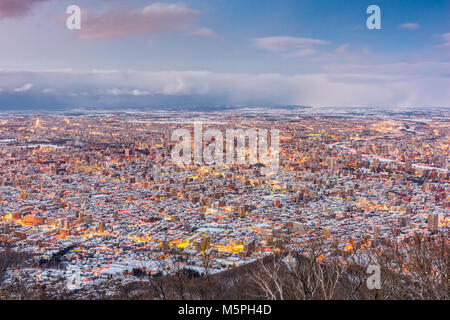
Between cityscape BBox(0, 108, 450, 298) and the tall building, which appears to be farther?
the tall building

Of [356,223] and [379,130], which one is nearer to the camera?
[356,223]

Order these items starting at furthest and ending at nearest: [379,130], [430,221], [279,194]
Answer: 1. [379,130]
2. [279,194]
3. [430,221]

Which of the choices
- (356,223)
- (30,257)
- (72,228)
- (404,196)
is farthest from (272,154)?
(30,257)

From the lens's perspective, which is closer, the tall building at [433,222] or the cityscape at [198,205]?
the cityscape at [198,205]

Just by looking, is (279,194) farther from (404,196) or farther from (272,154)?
(272,154)

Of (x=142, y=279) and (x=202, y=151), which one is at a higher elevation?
(x=202, y=151)

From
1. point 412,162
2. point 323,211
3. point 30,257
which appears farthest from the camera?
point 412,162

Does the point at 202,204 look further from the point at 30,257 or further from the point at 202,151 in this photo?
the point at 202,151

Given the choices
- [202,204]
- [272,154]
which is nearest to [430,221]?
[202,204]

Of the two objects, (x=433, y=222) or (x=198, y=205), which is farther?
(x=198, y=205)
